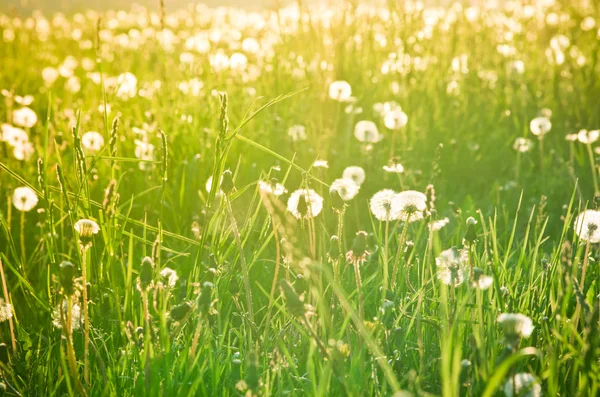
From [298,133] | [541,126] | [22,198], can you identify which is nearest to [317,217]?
[298,133]

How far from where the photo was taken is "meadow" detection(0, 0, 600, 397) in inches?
56.6

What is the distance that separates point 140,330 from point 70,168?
160cm

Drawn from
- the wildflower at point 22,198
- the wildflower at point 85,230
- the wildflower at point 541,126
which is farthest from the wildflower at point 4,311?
the wildflower at point 541,126

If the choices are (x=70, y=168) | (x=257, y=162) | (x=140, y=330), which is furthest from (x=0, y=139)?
(x=140, y=330)

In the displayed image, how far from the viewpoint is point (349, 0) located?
3.73 m

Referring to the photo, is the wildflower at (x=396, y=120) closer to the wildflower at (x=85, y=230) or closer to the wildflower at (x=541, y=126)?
the wildflower at (x=541, y=126)

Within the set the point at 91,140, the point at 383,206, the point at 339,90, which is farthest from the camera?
the point at 339,90

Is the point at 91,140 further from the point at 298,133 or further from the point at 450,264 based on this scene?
the point at 450,264

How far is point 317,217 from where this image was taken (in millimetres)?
2395

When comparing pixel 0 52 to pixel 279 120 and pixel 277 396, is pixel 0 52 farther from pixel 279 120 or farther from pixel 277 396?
pixel 277 396

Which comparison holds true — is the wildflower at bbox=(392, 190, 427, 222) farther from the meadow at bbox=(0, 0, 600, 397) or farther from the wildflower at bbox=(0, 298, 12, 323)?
the wildflower at bbox=(0, 298, 12, 323)

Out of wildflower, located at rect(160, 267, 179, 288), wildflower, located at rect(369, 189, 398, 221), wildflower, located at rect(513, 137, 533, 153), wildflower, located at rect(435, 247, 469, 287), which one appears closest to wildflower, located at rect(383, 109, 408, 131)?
wildflower, located at rect(513, 137, 533, 153)

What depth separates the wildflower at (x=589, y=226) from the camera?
1.65m

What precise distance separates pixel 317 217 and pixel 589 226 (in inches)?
37.4
